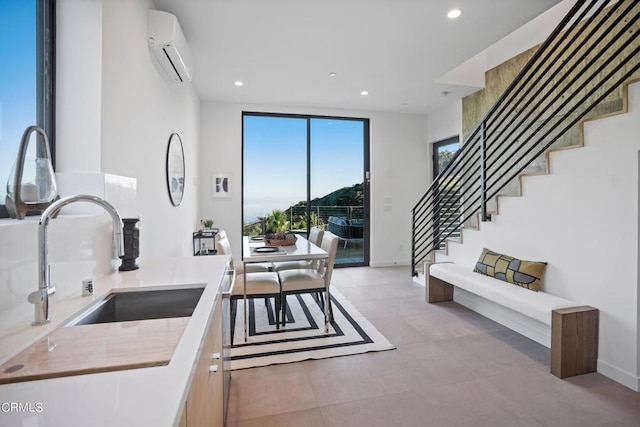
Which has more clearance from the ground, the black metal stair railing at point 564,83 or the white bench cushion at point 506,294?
the black metal stair railing at point 564,83

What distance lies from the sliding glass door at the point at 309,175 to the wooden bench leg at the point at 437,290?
226 centimetres

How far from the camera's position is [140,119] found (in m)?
2.21

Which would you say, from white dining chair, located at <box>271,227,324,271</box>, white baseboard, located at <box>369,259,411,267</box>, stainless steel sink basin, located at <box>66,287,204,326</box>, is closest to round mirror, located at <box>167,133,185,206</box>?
white dining chair, located at <box>271,227,324,271</box>

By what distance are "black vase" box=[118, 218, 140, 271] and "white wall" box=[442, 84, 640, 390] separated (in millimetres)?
3120

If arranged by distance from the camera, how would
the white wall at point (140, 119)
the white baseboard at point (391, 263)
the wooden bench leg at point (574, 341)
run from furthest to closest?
1. the white baseboard at point (391, 263)
2. the wooden bench leg at point (574, 341)
3. the white wall at point (140, 119)

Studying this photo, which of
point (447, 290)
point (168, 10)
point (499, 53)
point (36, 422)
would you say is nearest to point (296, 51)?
point (168, 10)

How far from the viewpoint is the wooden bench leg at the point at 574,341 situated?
2178 millimetres

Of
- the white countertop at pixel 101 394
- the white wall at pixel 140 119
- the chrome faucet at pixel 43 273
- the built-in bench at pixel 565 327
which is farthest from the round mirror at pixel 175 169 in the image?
the built-in bench at pixel 565 327

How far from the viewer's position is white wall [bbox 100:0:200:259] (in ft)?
5.74

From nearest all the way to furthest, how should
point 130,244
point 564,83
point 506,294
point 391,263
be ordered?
point 130,244, point 506,294, point 564,83, point 391,263

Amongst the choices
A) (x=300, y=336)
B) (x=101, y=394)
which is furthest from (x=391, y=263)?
(x=101, y=394)

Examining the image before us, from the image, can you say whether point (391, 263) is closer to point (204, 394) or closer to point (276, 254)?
point (276, 254)

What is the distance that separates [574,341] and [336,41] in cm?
334

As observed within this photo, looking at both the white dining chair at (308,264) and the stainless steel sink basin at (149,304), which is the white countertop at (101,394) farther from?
the white dining chair at (308,264)
